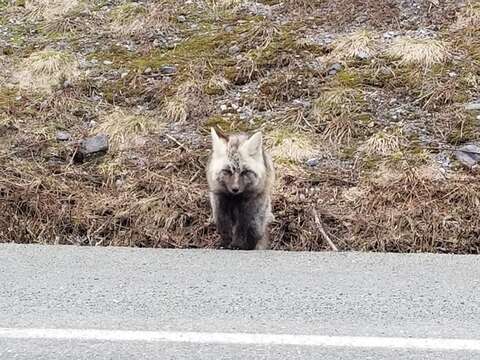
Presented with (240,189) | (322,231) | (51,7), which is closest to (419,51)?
(322,231)

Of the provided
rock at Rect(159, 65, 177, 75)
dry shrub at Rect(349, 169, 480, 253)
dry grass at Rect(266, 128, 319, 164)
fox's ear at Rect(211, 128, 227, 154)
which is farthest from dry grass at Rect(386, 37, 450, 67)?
fox's ear at Rect(211, 128, 227, 154)

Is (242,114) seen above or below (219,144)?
below

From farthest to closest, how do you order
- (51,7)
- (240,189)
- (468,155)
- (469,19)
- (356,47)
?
(51,7) → (469,19) → (356,47) → (468,155) → (240,189)

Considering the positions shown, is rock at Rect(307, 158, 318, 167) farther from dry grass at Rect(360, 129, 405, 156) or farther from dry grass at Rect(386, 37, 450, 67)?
dry grass at Rect(386, 37, 450, 67)

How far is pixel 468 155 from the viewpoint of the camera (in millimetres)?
8859

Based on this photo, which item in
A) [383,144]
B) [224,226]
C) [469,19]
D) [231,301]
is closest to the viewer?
[231,301]

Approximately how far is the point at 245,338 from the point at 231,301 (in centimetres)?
72

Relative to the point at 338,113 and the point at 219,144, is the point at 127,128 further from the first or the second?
the point at 219,144

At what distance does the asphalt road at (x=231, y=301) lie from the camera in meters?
4.20

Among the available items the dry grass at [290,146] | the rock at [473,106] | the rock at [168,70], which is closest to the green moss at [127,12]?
the rock at [168,70]

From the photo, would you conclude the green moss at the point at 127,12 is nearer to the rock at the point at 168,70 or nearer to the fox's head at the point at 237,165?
the rock at the point at 168,70

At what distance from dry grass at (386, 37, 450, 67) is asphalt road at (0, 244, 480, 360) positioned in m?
5.05

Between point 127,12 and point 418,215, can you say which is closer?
point 418,215

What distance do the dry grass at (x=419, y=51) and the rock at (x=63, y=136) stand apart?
486 centimetres
